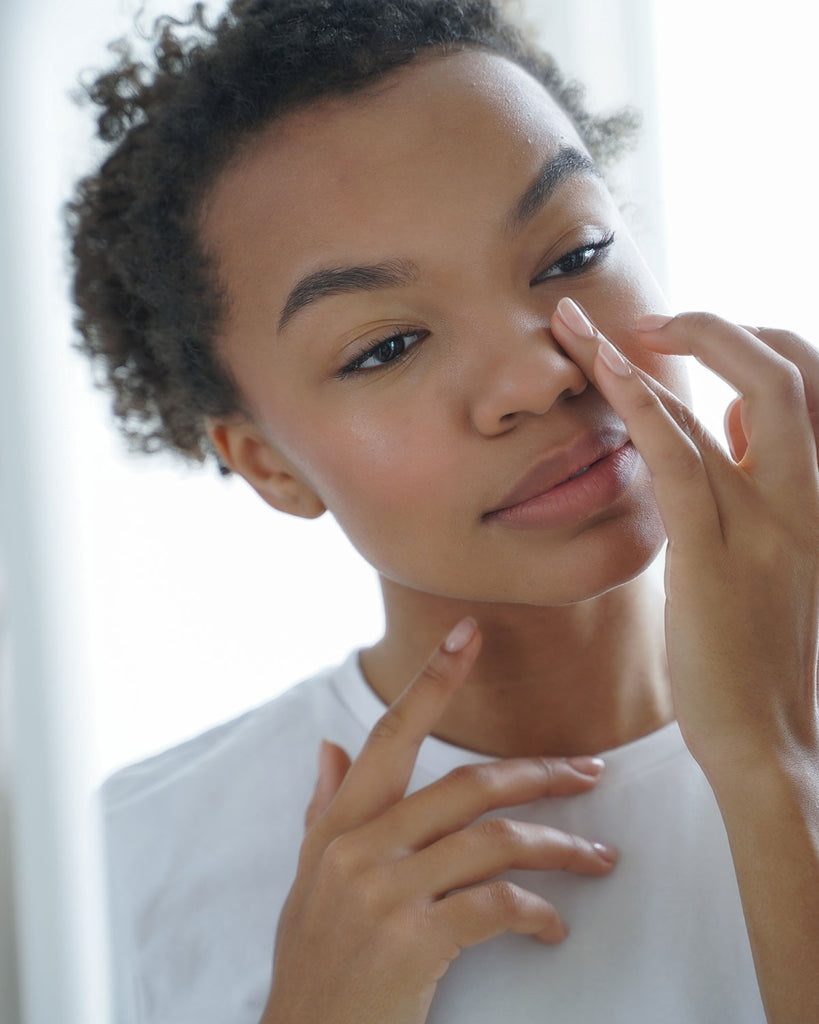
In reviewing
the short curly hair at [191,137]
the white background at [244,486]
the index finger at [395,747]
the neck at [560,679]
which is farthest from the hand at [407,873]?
the white background at [244,486]

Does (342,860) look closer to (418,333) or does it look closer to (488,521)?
(488,521)

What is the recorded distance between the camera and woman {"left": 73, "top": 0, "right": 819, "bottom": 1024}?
87 centimetres

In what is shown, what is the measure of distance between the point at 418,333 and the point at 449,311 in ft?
0.14

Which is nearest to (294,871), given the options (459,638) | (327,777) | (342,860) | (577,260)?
(327,777)

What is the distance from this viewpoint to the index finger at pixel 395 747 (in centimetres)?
101

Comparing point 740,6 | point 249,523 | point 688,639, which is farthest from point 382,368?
point 740,6

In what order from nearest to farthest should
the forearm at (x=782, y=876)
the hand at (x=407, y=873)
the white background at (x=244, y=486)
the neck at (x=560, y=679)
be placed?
1. the forearm at (x=782, y=876)
2. the hand at (x=407, y=873)
3. the neck at (x=560, y=679)
4. the white background at (x=244, y=486)

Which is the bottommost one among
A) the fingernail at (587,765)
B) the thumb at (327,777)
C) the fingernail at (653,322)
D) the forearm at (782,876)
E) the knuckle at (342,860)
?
the forearm at (782,876)

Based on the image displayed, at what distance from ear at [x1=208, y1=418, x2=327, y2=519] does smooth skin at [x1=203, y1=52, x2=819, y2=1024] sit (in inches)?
3.0

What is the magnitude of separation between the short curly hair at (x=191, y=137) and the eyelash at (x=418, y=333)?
189mm

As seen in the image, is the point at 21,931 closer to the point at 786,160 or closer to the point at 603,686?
the point at 603,686

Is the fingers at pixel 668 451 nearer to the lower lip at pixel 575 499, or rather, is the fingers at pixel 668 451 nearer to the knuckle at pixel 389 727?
the lower lip at pixel 575 499

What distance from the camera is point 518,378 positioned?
3.01 feet

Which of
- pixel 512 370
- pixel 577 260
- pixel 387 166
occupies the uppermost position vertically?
pixel 387 166
